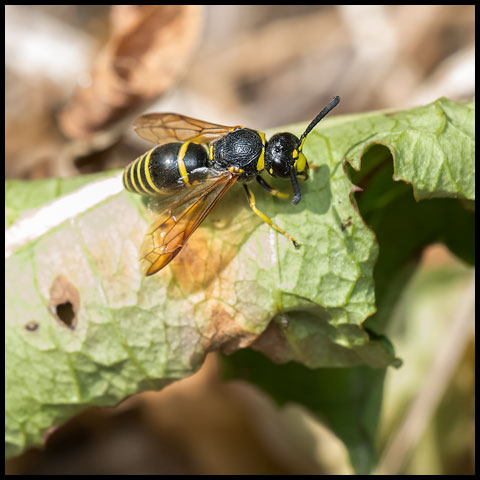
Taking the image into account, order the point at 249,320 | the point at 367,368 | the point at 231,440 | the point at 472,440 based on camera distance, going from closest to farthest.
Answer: the point at 249,320 < the point at 367,368 < the point at 472,440 < the point at 231,440

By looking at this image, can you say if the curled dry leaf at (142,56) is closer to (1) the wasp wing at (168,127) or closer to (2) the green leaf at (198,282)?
(1) the wasp wing at (168,127)

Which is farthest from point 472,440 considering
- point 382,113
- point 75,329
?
point 75,329

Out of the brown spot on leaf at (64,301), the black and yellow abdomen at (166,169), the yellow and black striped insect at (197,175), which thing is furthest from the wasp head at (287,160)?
the brown spot on leaf at (64,301)

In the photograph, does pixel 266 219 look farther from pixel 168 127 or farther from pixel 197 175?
pixel 168 127

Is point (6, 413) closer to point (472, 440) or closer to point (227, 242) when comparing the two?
point (227, 242)

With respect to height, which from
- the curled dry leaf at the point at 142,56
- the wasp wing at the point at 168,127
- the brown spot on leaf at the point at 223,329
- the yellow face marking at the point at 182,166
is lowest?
the brown spot on leaf at the point at 223,329

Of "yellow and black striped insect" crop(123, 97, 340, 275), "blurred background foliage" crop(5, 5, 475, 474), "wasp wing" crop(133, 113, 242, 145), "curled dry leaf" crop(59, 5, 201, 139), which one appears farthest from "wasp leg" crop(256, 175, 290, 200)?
"curled dry leaf" crop(59, 5, 201, 139)
